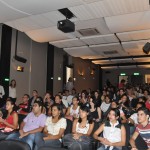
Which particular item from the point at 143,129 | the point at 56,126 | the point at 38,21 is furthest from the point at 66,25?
the point at 143,129

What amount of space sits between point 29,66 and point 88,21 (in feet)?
11.8

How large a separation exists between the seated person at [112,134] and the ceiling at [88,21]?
205 centimetres

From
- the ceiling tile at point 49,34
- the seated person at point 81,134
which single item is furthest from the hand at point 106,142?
the ceiling tile at point 49,34

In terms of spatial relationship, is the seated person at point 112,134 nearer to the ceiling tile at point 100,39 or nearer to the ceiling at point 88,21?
the ceiling at point 88,21

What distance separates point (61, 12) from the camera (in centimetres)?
466

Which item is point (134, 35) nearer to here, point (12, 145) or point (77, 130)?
point (77, 130)

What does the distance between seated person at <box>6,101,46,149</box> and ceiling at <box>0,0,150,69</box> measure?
72.1 inches

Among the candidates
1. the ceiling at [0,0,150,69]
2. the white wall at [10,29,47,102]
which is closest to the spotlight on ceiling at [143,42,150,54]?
the ceiling at [0,0,150,69]

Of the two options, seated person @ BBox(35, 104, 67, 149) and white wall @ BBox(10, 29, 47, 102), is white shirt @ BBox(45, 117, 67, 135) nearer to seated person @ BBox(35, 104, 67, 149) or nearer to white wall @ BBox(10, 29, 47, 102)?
seated person @ BBox(35, 104, 67, 149)

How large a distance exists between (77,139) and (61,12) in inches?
107

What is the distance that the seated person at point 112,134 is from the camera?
3.04 meters

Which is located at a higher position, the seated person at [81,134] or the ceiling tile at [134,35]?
the ceiling tile at [134,35]

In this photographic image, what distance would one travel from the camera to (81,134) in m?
3.40

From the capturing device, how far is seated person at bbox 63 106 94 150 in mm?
3219
